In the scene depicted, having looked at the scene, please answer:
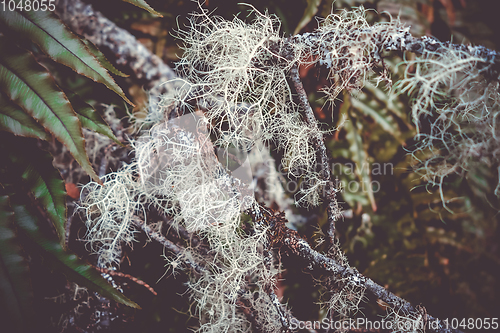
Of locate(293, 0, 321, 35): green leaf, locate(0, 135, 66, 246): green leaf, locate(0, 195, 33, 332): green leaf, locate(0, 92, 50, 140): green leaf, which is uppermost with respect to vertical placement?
locate(293, 0, 321, 35): green leaf

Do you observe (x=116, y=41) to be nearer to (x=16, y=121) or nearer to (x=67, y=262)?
(x=16, y=121)

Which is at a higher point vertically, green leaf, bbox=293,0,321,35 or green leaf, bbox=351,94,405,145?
green leaf, bbox=293,0,321,35

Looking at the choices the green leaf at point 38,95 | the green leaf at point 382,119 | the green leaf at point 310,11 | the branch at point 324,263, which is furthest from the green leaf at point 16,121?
the green leaf at point 382,119

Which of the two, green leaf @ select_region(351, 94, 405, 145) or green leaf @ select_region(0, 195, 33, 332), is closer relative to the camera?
green leaf @ select_region(0, 195, 33, 332)

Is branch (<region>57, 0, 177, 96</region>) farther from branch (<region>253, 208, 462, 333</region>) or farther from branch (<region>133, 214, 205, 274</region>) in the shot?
branch (<region>253, 208, 462, 333</region>)

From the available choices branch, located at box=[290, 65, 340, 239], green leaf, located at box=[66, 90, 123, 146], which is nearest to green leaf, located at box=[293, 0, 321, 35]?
branch, located at box=[290, 65, 340, 239]

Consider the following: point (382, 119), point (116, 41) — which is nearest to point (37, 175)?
point (116, 41)

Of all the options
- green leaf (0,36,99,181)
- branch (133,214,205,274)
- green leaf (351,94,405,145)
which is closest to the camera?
green leaf (0,36,99,181)

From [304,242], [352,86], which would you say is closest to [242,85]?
[352,86]

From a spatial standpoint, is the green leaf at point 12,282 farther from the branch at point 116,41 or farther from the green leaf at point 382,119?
the green leaf at point 382,119
